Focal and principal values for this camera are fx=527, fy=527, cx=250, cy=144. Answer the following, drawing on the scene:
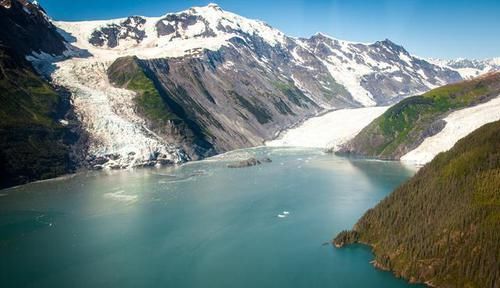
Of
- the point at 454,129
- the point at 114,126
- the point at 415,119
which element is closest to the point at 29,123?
the point at 114,126

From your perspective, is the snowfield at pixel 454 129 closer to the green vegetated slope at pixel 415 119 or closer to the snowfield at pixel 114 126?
the green vegetated slope at pixel 415 119

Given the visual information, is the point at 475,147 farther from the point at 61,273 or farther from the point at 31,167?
the point at 31,167

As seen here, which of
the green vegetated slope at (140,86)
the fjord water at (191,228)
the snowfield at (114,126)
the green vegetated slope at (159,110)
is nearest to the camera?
the fjord water at (191,228)

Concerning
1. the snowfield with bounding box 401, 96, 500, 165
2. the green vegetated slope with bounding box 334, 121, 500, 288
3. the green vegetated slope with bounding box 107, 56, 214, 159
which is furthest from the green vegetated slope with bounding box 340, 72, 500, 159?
the green vegetated slope with bounding box 334, 121, 500, 288

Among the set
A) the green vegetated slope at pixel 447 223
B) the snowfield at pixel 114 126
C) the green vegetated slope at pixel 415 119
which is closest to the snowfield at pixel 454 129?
the green vegetated slope at pixel 415 119

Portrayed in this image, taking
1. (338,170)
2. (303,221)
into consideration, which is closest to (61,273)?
(303,221)

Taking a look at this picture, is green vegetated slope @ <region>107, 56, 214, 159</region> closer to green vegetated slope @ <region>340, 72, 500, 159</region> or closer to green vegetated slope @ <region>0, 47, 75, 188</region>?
green vegetated slope @ <region>0, 47, 75, 188</region>
